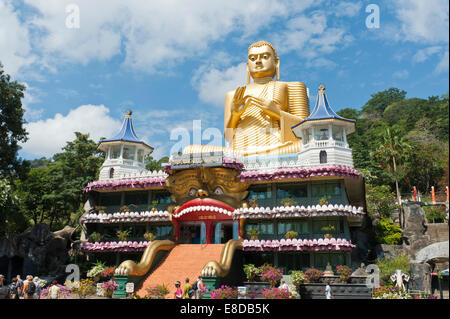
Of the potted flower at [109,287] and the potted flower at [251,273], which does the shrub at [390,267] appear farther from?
the potted flower at [109,287]

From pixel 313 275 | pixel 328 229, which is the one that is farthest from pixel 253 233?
pixel 313 275

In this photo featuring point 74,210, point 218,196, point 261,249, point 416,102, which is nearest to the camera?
point 261,249

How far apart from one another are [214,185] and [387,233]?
50.0ft

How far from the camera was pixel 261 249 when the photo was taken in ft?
78.8

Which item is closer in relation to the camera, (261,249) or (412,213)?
(261,249)

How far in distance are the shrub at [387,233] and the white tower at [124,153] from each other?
20470mm

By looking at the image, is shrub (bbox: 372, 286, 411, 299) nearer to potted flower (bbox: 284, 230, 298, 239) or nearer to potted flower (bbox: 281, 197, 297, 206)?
potted flower (bbox: 284, 230, 298, 239)

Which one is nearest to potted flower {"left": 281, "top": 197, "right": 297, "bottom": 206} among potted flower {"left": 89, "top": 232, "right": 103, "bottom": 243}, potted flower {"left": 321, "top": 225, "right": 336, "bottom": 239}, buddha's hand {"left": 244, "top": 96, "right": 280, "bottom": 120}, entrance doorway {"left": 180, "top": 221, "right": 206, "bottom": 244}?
potted flower {"left": 321, "top": 225, "right": 336, "bottom": 239}

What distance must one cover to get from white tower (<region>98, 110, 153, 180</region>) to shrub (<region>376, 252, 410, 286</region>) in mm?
19560

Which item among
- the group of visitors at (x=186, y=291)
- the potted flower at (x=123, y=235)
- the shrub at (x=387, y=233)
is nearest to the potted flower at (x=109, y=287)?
the group of visitors at (x=186, y=291)

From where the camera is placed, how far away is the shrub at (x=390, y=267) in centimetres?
2405

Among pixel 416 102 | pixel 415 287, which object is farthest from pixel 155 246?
pixel 416 102
